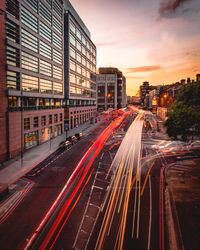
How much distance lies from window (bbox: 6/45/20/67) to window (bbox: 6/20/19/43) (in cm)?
162

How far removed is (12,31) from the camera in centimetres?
2614

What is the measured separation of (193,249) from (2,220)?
14232 millimetres

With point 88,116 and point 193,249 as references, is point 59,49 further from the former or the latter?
point 193,249

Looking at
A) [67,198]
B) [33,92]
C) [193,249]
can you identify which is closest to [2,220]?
[67,198]

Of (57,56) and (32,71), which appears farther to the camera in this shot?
(57,56)

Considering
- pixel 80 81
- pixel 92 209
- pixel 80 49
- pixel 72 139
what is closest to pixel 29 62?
pixel 72 139

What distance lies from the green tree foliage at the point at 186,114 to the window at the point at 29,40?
30057mm

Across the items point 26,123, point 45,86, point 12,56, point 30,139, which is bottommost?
point 30,139

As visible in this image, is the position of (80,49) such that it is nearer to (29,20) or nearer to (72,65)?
(72,65)

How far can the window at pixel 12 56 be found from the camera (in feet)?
84.0

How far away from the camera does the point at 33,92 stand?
33156mm

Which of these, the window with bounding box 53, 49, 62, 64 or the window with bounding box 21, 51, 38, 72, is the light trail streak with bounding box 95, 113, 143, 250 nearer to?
the window with bounding box 21, 51, 38, 72

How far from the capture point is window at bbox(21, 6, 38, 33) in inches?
1135

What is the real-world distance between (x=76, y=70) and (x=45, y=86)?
22984 mm
